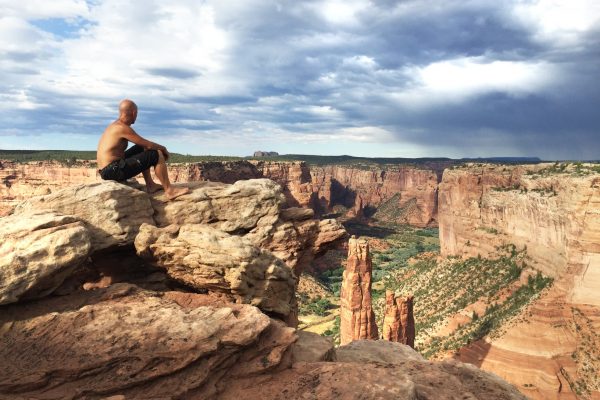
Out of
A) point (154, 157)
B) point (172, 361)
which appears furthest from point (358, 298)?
point (172, 361)

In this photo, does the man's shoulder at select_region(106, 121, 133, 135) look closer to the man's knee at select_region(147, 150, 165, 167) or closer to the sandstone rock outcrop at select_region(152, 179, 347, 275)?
the man's knee at select_region(147, 150, 165, 167)

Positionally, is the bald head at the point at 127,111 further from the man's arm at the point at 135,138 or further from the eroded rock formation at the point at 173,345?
the eroded rock formation at the point at 173,345

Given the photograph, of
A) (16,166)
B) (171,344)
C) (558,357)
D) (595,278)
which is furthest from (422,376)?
(16,166)

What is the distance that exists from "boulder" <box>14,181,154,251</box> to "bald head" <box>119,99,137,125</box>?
2.44m

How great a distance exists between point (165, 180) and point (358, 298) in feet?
121

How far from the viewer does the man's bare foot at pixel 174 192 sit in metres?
15.8

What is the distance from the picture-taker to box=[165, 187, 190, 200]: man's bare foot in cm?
1578

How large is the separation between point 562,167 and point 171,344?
7469 centimetres

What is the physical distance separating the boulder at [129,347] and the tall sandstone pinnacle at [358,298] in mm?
37504

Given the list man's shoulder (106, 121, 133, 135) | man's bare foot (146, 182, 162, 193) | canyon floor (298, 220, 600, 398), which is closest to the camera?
man's shoulder (106, 121, 133, 135)

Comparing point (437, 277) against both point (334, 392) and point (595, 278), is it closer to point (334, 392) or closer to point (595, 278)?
point (595, 278)

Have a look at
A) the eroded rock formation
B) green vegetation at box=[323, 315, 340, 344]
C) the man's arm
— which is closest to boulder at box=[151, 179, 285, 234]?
the eroded rock formation

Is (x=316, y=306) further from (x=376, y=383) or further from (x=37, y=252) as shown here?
(x=37, y=252)

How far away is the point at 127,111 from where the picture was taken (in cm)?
1479
